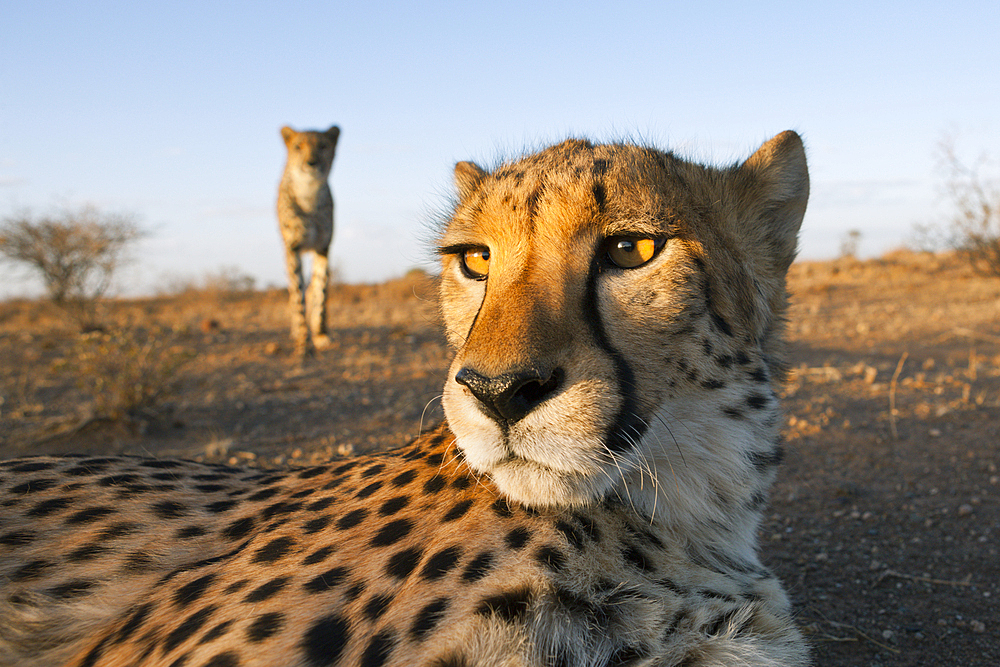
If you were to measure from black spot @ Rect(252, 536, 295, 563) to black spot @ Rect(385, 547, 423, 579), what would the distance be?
0.27 m

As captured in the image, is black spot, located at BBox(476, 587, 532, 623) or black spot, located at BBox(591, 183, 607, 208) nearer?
black spot, located at BBox(476, 587, 532, 623)

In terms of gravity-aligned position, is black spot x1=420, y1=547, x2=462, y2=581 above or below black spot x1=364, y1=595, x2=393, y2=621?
above

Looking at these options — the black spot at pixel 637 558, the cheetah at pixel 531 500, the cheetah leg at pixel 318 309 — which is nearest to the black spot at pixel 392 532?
the cheetah at pixel 531 500

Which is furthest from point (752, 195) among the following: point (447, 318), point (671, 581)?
point (671, 581)

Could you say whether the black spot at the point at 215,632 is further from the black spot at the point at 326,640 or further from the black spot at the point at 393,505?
the black spot at the point at 393,505

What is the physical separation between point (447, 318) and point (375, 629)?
0.83 m

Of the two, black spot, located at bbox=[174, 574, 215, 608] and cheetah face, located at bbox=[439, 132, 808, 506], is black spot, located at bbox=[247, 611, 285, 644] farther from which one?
cheetah face, located at bbox=[439, 132, 808, 506]

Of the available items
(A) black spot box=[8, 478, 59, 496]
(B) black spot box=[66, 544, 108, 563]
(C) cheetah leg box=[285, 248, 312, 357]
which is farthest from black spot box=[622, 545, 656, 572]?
(C) cheetah leg box=[285, 248, 312, 357]

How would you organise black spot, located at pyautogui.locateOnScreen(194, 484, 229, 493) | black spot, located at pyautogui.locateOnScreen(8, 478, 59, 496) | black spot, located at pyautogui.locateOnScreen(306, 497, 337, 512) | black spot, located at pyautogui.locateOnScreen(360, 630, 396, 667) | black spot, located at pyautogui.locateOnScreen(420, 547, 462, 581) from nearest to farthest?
black spot, located at pyautogui.locateOnScreen(360, 630, 396, 667), black spot, located at pyautogui.locateOnScreen(420, 547, 462, 581), black spot, located at pyautogui.locateOnScreen(306, 497, 337, 512), black spot, located at pyautogui.locateOnScreen(8, 478, 59, 496), black spot, located at pyautogui.locateOnScreen(194, 484, 229, 493)

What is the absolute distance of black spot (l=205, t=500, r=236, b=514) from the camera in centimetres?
168

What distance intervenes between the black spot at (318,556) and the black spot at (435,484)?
230 mm

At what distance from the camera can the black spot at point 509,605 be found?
1183 mm

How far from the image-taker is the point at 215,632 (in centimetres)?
124

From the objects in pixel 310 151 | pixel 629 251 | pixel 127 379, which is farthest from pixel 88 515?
pixel 310 151
